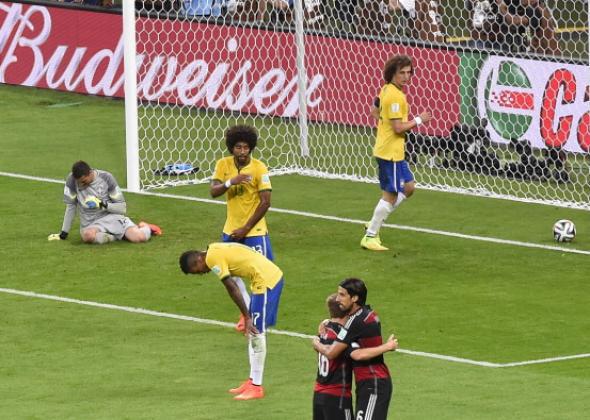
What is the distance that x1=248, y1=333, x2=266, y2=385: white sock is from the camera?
15.2m

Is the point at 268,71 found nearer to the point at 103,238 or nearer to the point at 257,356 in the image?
the point at 103,238

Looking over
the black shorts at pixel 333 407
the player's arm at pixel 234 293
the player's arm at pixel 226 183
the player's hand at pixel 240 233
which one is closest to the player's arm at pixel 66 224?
the player's arm at pixel 226 183

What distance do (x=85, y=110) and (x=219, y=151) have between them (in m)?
4.60

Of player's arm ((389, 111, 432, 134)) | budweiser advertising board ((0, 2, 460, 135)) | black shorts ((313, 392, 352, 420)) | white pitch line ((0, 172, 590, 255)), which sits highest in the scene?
budweiser advertising board ((0, 2, 460, 135))

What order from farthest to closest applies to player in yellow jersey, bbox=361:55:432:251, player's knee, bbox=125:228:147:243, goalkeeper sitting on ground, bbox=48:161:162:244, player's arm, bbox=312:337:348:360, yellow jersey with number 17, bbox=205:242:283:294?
player's knee, bbox=125:228:147:243, goalkeeper sitting on ground, bbox=48:161:162:244, player in yellow jersey, bbox=361:55:432:251, yellow jersey with number 17, bbox=205:242:283:294, player's arm, bbox=312:337:348:360

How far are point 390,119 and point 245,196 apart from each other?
13.4 ft

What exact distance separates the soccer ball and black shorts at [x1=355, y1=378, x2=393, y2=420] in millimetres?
9707

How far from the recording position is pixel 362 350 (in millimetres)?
12594

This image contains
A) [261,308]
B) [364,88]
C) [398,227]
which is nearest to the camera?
[261,308]

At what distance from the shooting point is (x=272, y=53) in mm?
28562

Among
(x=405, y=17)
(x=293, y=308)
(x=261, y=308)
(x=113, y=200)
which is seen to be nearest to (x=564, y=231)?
(x=293, y=308)

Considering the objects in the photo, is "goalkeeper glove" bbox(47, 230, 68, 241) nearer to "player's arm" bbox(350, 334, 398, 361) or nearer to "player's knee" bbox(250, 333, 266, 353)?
Result: "player's knee" bbox(250, 333, 266, 353)

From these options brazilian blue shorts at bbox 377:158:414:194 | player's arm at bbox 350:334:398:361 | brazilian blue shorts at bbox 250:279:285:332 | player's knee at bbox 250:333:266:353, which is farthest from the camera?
brazilian blue shorts at bbox 377:158:414:194

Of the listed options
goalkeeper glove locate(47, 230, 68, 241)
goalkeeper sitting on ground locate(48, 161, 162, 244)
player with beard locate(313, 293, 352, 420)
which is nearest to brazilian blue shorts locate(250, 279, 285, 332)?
player with beard locate(313, 293, 352, 420)
